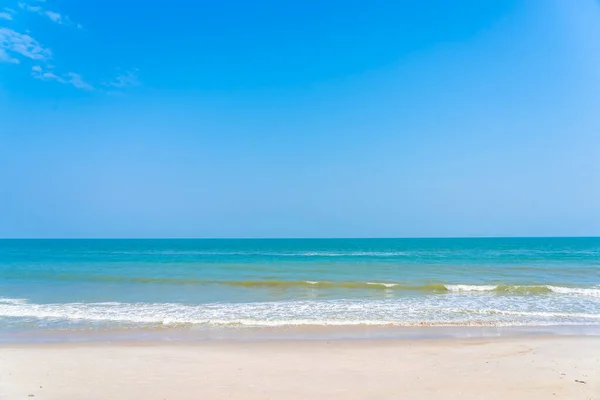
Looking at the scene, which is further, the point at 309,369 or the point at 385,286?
the point at 385,286

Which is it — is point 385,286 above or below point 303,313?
below

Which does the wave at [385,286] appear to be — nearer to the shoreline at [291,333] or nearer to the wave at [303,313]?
the wave at [303,313]

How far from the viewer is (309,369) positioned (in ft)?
27.7

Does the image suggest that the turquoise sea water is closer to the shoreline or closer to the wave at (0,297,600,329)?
the wave at (0,297,600,329)

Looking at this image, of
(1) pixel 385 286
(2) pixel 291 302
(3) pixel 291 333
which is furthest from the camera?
(1) pixel 385 286

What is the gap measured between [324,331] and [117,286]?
15466 millimetres

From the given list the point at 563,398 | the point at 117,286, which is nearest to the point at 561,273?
the point at 563,398

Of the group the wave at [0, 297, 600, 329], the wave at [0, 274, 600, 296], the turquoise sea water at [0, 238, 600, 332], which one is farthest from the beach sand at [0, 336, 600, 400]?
the wave at [0, 274, 600, 296]

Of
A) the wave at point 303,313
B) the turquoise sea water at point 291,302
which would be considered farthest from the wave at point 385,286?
the wave at point 303,313

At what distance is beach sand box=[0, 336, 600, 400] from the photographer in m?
7.13

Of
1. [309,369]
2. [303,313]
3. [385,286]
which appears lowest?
[385,286]

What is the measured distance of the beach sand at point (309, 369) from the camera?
7.13 meters

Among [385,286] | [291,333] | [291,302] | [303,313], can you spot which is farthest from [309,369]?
[385,286]

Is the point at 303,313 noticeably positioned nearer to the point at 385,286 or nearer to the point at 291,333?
the point at 291,333
